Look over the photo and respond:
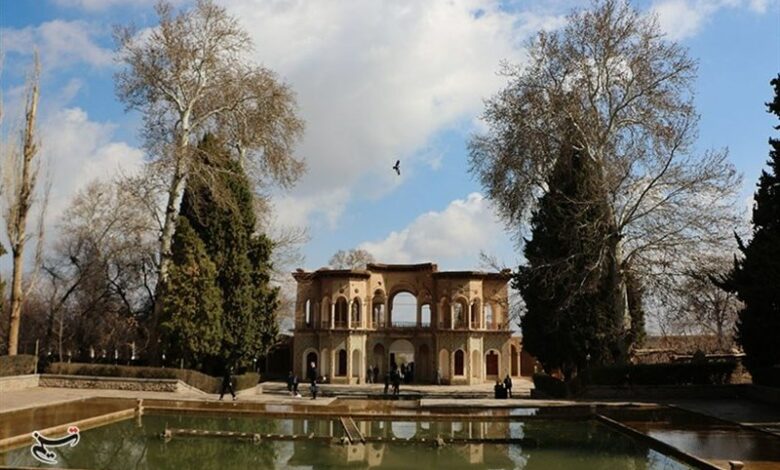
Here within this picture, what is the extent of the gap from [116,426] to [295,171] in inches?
633

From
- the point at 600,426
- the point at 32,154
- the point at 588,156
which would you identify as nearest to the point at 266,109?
the point at 32,154

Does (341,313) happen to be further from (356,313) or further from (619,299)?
(619,299)

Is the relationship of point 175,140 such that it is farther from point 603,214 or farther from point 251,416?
point 603,214

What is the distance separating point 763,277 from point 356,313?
98.0 feet

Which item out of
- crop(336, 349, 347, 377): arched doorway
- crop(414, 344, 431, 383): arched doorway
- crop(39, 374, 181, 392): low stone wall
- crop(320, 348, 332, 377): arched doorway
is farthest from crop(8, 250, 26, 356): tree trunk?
crop(414, 344, 431, 383): arched doorway

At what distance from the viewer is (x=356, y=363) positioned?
1820 inches

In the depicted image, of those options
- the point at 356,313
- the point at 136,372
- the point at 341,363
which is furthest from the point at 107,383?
the point at 356,313

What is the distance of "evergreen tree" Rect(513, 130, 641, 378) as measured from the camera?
82.5 feet

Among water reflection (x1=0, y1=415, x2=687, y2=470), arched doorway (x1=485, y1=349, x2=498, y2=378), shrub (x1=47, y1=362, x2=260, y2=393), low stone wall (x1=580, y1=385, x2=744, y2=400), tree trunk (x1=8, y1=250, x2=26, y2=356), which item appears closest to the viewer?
water reflection (x1=0, y1=415, x2=687, y2=470)

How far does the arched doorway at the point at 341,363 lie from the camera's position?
45750 mm

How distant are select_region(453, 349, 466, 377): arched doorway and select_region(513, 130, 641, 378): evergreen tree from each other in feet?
54.6

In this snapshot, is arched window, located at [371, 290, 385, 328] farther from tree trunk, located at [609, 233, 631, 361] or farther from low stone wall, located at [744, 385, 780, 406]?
low stone wall, located at [744, 385, 780, 406]

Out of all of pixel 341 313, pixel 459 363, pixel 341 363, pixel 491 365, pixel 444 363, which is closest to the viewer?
pixel 341 363

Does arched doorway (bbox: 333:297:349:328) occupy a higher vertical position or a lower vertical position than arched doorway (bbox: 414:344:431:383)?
higher
